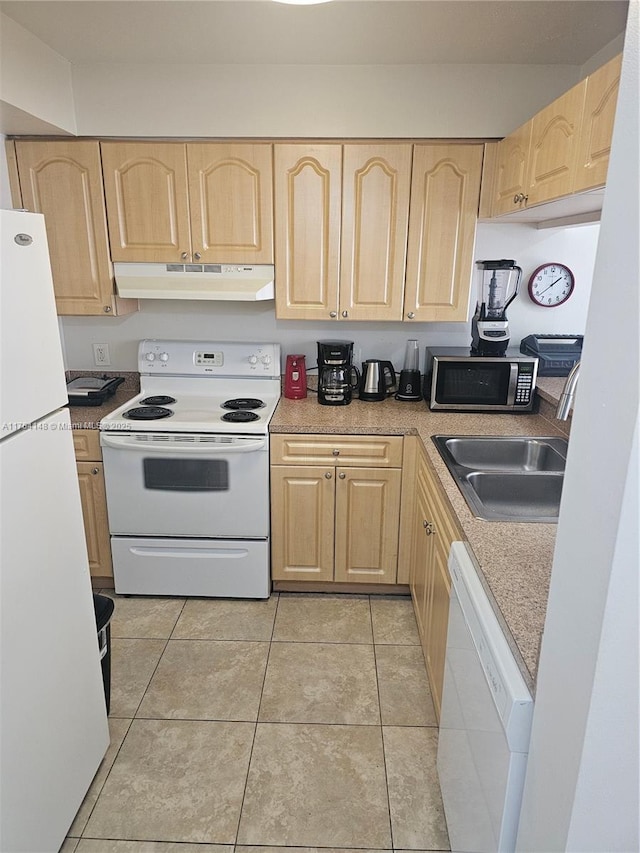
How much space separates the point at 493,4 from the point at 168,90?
146 centimetres

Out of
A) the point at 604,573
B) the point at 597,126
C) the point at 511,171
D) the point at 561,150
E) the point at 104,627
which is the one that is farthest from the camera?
the point at 511,171

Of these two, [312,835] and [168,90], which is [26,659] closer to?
[312,835]

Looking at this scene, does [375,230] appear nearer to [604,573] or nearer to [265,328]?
[265,328]

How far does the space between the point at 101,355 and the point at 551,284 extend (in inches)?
96.5

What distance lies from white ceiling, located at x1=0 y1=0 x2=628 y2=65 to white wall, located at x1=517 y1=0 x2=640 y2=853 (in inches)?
65.2

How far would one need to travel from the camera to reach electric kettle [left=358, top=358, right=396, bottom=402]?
287 cm

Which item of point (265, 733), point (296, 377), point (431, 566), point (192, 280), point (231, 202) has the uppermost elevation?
point (231, 202)

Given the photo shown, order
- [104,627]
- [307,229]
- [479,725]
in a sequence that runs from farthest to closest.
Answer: [307,229]
[104,627]
[479,725]

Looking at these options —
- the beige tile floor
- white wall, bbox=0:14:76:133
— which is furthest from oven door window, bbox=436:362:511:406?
white wall, bbox=0:14:76:133

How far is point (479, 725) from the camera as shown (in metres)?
1.24

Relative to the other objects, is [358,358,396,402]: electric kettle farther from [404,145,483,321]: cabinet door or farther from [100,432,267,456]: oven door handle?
[100,432,267,456]: oven door handle

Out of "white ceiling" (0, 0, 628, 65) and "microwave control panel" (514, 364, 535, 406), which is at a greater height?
"white ceiling" (0, 0, 628, 65)

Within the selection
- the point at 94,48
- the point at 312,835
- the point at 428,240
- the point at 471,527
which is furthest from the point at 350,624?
the point at 94,48

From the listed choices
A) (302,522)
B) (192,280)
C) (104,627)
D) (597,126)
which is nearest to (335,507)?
(302,522)
